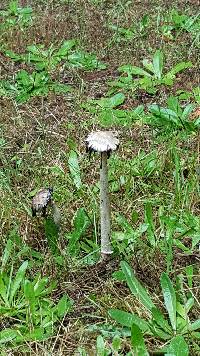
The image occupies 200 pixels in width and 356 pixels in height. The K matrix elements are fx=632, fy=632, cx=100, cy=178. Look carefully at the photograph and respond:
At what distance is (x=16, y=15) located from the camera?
5.58m

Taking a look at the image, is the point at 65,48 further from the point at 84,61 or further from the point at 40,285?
the point at 40,285

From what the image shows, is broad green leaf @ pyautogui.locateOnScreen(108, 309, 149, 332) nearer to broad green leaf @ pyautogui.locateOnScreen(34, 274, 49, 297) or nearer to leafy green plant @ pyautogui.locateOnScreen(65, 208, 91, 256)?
broad green leaf @ pyautogui.locateOnScreen(34, 274, 49, 297)

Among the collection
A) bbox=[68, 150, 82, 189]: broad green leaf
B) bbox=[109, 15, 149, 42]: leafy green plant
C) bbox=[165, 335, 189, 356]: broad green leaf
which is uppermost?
bbox=[109, 15, 149, 42]: leafy green plant

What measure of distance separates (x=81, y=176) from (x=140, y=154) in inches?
15.7

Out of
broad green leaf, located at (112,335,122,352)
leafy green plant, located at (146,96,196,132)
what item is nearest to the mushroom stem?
broad green leaf, located at (112,335,122,352)

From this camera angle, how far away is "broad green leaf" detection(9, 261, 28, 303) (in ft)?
8.70

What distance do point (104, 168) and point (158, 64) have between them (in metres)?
2.08

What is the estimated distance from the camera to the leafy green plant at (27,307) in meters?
2.46

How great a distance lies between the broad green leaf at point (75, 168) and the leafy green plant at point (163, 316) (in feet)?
2.93

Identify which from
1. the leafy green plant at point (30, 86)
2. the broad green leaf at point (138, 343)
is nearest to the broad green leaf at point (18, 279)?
the broad green leaf at point (138, 343)

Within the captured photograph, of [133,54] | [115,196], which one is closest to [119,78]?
[133,54]

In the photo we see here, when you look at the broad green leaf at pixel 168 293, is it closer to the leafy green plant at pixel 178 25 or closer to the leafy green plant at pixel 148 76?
the leafy green plant at pixel 148 76

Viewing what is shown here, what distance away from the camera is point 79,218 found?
296 cm

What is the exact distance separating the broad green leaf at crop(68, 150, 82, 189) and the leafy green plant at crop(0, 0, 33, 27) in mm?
→ 2235
